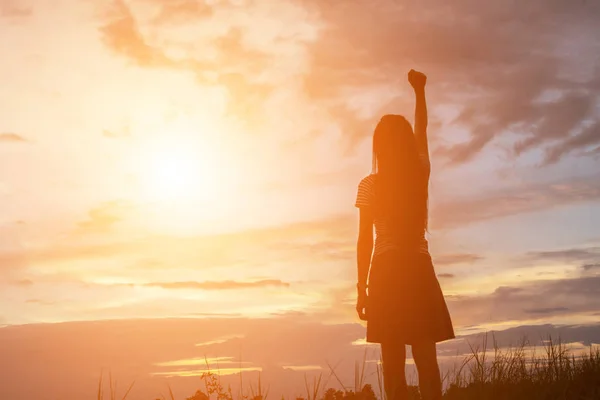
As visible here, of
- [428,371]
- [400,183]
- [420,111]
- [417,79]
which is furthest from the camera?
[417,79]

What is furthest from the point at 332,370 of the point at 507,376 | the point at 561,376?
the point at 561,376

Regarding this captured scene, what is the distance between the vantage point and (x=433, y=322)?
578cm

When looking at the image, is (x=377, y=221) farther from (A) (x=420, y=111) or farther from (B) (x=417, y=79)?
(B) (x=417, y=79)

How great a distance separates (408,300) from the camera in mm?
5789

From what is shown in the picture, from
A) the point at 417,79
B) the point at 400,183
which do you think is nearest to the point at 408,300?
the point at 400,183

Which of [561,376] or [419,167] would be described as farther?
[561,376]

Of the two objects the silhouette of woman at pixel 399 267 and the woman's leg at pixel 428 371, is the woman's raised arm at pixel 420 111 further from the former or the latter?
the woman's leg at pixel 428 371

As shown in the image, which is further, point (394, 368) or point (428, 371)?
point (394, 368)

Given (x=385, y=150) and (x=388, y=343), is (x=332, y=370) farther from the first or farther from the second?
(x=385, y=150)

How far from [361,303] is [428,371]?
0.91 metres

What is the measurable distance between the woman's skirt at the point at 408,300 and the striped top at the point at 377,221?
69 mm

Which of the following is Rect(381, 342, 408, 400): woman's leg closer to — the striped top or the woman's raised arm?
the striped top

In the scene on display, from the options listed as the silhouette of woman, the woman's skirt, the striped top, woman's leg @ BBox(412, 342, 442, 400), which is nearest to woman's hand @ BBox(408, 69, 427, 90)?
the silhouette of woman

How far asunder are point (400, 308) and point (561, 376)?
4.30m
